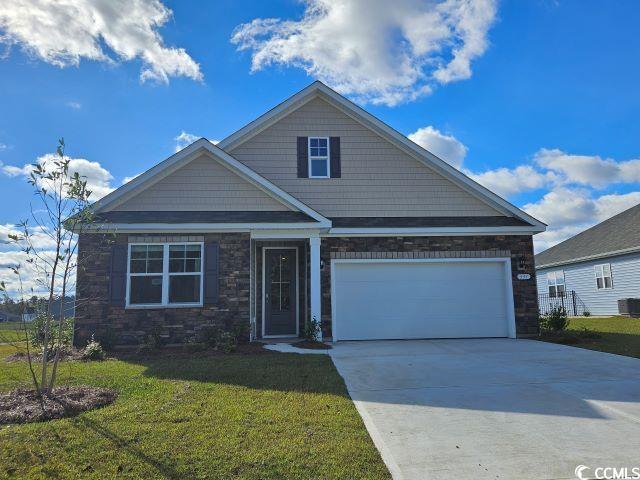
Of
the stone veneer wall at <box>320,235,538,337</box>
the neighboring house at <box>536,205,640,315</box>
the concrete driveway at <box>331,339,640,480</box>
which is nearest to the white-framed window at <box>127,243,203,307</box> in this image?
the stone veneer wall at <box>320,235,538,337</box>

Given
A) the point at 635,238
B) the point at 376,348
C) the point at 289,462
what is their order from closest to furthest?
the point at 289,462 → the point at 376,348 → the point at 635,238

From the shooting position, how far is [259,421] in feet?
15.2

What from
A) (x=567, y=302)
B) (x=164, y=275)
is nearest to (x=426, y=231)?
(x=164, y=275)

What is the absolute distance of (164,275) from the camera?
10461 millimetres

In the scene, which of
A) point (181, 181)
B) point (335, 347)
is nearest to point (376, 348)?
point (335, 347)

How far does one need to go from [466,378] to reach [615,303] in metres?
18.2

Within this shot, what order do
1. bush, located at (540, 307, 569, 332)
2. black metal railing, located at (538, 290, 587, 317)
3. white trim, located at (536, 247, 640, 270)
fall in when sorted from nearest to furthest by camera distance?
bush, located at (540, 307, 569, 332) → white trim, located at (536, 247, 640, 270) → black metal railing, located at (538, 290, 587, 317)

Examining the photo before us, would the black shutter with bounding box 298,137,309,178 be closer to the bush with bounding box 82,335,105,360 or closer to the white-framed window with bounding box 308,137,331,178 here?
the white-framed window with bounding box 308,137,331,178

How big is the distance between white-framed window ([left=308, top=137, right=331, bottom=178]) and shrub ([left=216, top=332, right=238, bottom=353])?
17.4 ft

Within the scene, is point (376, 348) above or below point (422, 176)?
below

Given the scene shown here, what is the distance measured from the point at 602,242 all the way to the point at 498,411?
21.6m

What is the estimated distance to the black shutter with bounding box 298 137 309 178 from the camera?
12.8 meters

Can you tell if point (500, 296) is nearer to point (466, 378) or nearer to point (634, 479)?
point (466, 378)

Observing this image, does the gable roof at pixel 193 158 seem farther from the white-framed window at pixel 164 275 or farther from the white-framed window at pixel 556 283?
the white-framed window at pixel 556 283
